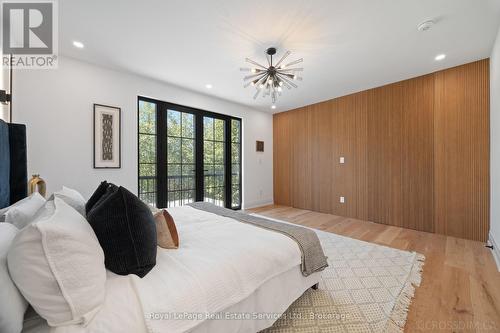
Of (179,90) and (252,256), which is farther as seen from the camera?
(179,90)

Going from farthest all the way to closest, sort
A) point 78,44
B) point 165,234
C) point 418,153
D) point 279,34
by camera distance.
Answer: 1. point 418,153
2. point 78,44
3. point 279,34
4. point 165,234

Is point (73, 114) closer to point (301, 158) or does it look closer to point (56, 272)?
point (56, 272)

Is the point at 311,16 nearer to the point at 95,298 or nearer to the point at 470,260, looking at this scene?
the point at 95,298

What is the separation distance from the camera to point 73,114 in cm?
269

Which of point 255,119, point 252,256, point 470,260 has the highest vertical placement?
point 255,119

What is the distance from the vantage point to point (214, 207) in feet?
7.81

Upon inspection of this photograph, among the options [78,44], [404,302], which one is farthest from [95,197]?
[404,302]

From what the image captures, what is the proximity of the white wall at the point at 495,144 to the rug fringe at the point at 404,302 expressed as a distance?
1.04 m

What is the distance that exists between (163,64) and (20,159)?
1.94 m

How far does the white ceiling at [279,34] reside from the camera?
1.83 metres

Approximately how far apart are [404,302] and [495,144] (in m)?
2.29

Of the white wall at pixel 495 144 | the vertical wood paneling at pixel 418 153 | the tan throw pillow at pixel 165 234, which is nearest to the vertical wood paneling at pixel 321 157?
the vertical wood paneling at pixel 418 153

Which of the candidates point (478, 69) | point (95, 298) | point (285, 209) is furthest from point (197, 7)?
point (285, 209)

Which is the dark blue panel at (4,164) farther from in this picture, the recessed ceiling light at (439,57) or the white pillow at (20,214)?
the recessed ceiling light at (439,57)
